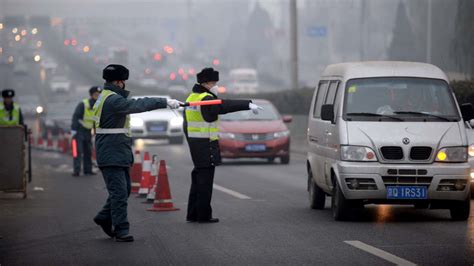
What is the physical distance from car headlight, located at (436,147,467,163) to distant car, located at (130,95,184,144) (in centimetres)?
2496

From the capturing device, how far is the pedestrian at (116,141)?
12.5 metres

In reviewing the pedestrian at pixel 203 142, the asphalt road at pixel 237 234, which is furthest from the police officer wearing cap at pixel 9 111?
the pedestrian at pixel 203 142

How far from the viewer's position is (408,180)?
45.6 ft

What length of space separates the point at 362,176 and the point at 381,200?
0.41 meters

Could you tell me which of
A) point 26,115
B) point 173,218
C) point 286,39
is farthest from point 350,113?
point 286,39

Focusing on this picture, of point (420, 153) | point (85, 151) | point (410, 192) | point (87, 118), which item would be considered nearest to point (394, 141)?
point (420, 153)

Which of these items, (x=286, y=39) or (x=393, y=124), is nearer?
(x=393, y=124)

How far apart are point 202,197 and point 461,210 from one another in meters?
3.18

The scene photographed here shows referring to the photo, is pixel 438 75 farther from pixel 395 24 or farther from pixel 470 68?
pixel 395 24

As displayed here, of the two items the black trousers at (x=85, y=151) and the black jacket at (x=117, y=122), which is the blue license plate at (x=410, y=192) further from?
the black trousers at (x=85, y=151)

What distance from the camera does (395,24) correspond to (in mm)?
58750

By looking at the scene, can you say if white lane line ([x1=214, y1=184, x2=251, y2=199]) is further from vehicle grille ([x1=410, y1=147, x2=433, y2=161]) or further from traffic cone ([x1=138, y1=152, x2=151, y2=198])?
vehicle grille ([x1=410, y1=147, x2=433, y2=161])

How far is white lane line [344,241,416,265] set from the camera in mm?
10383

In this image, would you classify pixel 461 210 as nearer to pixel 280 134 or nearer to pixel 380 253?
pixel 380 253
